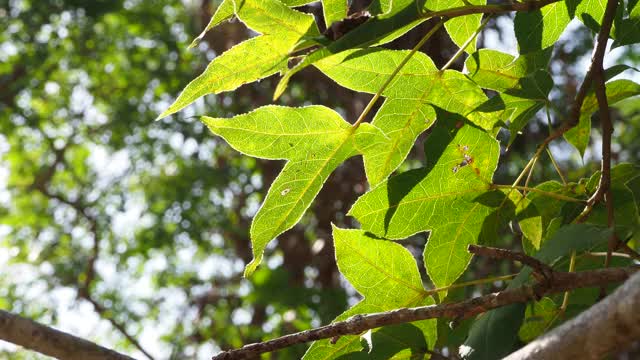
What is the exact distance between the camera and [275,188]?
86 centimetres

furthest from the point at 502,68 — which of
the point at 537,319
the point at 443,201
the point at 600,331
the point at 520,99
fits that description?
the point at 600,331

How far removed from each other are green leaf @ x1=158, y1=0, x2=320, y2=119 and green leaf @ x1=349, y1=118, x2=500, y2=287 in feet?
0.54

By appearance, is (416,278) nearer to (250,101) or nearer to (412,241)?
(412,241)

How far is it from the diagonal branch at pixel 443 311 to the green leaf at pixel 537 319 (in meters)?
0.11

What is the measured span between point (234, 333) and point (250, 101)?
921 millimetres

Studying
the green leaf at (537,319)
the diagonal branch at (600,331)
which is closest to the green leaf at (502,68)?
the green leaf at (537,319)

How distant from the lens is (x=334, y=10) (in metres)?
0.80

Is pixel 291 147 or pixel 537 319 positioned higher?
pixel 291 147

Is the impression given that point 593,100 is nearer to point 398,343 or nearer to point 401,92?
point 401,92

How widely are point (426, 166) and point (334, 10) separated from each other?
173mm

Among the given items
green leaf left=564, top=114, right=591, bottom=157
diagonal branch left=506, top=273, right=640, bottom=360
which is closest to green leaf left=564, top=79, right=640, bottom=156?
green leaf left=564, top=114, right=591, bottom=157

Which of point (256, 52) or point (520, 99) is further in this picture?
point (520, 99)

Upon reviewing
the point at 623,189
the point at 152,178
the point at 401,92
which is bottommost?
the point at 152,178

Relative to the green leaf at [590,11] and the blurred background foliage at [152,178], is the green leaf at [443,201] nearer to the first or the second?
the green leaf at [590,11]
